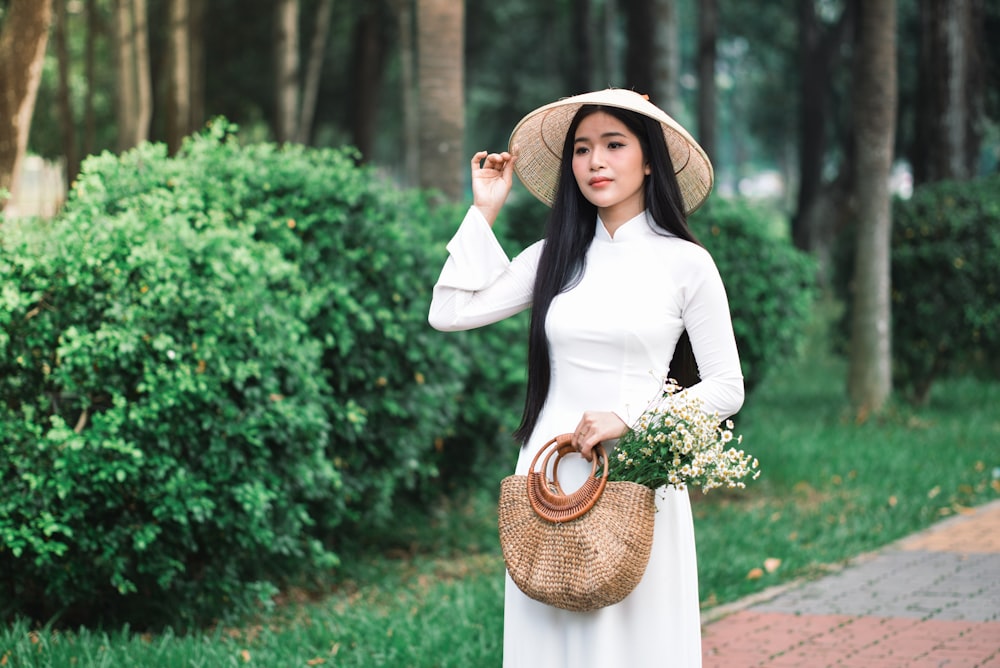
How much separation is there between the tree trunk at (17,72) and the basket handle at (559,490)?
7.08 m

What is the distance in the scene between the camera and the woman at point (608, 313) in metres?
3.33

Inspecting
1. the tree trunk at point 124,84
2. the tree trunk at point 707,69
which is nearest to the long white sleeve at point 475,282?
the tree trunk at point 124,84

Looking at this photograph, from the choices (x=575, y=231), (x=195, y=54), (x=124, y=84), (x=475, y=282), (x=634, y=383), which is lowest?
(x=634, y=383)

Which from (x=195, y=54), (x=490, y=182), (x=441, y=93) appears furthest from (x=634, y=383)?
(x=195, y=54)

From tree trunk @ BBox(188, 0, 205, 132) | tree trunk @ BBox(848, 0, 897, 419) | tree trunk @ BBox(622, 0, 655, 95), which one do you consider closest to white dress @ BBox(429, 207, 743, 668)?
Result: tree trunk @ BBox(848, 0, 897, 419)

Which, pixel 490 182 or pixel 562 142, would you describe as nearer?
pixel 490 182

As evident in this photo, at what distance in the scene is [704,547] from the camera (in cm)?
731

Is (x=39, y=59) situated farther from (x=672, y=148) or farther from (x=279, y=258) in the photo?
(x=672, y=148)

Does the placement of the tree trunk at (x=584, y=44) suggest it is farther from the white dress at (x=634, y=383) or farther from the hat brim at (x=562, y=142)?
the white dress at (x=634, y=383)

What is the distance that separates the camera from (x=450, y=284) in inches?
138

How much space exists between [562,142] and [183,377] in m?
2.26

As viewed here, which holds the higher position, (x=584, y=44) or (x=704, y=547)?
(x=584, y=44)

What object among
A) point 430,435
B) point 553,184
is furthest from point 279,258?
point 553,184

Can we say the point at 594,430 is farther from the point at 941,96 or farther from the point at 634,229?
the point at 941,96
